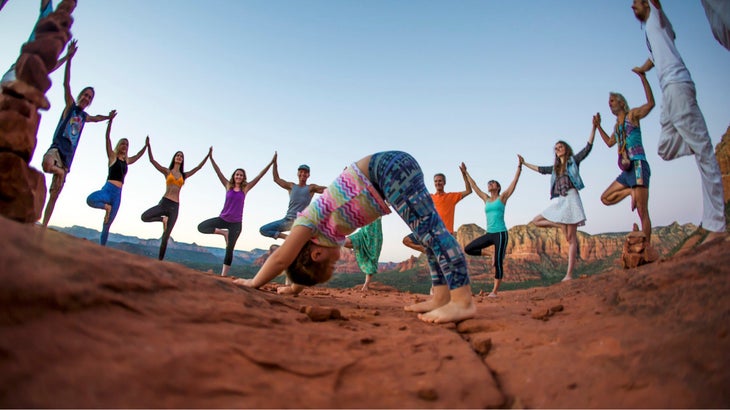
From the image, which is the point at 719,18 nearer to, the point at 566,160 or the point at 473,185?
the point at 566,160

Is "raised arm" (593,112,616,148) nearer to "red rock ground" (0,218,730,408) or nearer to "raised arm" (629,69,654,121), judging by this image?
"raised arm" (629,69,654,121)

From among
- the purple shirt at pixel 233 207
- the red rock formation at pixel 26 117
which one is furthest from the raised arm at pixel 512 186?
the red rock formation at pixel 26 117

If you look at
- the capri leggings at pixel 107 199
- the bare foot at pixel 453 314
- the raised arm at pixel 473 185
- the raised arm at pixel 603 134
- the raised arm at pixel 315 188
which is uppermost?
the raised arm at pixel 603 134

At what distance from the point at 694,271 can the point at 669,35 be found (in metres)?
3.41

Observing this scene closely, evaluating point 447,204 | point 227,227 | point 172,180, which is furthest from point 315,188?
point 172,180

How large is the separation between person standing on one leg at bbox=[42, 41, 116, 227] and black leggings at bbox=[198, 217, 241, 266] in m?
2.13

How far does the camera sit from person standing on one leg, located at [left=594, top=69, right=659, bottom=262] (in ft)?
14.8

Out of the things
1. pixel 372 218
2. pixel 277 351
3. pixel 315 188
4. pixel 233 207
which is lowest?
pixel 277 351

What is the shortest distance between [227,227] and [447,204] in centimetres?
443

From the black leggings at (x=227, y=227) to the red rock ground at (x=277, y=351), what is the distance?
479 centimetres

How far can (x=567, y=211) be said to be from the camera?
550 cm

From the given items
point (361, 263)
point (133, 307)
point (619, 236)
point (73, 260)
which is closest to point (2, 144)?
point (73, 260)

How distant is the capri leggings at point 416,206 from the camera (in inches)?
92.5

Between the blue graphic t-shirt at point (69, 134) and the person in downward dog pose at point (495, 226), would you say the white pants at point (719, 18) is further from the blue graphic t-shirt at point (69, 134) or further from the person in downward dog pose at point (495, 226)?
the blue graphic t-shirt at point (69, 134)
